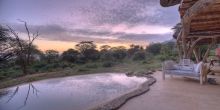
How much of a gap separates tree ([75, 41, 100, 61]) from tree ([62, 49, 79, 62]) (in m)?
0.98

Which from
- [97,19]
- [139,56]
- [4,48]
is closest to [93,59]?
[139,56]

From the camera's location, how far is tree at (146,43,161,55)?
20292 millimetres

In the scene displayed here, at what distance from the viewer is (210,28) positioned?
7.90 metres

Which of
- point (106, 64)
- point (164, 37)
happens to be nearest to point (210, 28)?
point (106, 64)

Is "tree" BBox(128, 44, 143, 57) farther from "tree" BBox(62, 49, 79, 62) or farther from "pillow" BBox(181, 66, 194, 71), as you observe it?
"pillow" BBox(181, 66, 194, 71)

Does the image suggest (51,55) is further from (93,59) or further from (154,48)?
(154,48)

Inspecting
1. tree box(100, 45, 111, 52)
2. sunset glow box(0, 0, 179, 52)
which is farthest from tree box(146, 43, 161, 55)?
sunset glow box(0, 0, 179, 52)

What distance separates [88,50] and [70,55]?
229cm

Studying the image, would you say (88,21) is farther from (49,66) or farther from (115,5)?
(49,66)

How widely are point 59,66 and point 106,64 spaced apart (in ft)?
11.5

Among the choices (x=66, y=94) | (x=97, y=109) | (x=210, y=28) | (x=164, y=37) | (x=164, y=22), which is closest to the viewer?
(x=97, y=109)

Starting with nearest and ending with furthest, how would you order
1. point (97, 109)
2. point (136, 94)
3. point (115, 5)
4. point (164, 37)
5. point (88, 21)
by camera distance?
point (97, 109) → point (136, 94) → point (115, 5) → point (88, 21) → point (164, 37)

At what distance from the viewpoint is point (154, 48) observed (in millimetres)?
20484

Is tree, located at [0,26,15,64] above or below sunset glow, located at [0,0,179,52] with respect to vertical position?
below
